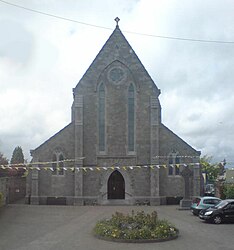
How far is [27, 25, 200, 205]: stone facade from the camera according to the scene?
36.8 metres

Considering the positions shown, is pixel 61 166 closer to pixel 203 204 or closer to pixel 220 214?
pixel 203 204

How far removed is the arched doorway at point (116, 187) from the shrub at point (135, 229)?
18.1 m

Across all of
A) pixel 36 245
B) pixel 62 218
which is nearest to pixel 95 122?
pixel 62 218

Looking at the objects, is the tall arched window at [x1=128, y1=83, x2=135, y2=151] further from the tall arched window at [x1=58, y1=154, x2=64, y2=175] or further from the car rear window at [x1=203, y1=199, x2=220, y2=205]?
the car rear window at [x1=203, y1=199, x2=220, y2=205]

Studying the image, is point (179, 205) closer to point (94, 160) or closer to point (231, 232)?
point (94, 160)

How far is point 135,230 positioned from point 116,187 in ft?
66.6

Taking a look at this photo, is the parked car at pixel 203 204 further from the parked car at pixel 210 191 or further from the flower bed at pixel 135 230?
the parked car at pixel 210 191

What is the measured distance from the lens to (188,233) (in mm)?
19547

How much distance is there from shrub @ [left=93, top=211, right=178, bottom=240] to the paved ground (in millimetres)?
481

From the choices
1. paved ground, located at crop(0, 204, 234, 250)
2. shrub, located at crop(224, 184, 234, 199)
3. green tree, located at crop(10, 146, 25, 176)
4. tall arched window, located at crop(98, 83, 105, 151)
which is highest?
tall arched window, located at crop(98, 83, 105, 151)

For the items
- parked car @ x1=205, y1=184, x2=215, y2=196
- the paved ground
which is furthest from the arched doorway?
parked car @ x1=205, y1=184, x2=215, y2=196

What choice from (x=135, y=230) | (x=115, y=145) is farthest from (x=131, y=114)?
(x=135, y=230)

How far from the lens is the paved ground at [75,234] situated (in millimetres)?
15977

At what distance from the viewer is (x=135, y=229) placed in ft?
57.5
